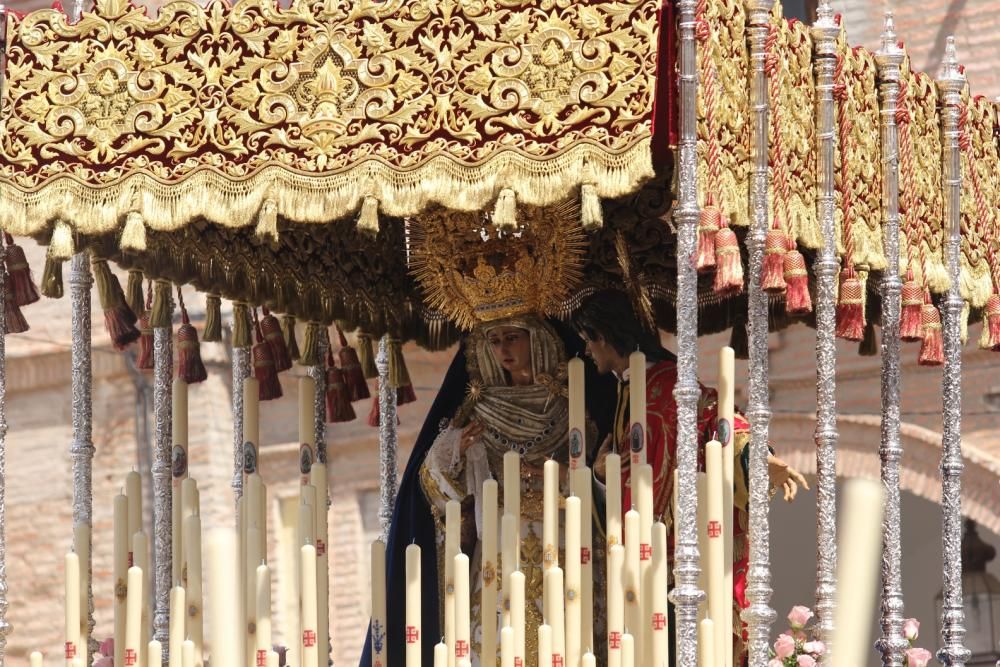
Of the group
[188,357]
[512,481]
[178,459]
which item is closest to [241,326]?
[188,357]

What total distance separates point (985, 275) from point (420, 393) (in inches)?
230

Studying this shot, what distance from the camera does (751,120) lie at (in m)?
6.63

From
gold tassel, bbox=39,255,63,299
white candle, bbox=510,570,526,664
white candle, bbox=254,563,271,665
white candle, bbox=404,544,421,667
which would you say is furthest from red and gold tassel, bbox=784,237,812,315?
gold tassel, bbox=39,255,63,299

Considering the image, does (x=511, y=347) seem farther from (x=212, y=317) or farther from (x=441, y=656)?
(x=441, y=656)

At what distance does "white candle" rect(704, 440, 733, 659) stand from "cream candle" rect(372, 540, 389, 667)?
101 cm

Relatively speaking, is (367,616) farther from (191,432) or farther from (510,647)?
(510,647)

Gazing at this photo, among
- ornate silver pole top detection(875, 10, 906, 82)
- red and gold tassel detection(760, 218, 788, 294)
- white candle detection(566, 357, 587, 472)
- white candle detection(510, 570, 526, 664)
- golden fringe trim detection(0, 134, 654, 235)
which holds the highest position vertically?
ornate silver pole top detection(875, 10, 906, 82)

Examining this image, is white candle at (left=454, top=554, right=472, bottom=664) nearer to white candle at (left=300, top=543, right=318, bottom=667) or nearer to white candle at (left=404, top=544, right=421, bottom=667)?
white candle at (left=404, top=544, right=421, bottom=667)

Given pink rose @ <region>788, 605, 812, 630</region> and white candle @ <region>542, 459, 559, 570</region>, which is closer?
white candle @ <region>542, 459, 559, 570</region>

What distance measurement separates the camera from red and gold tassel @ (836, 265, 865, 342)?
7.02 m

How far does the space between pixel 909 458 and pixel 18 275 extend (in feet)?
20.4

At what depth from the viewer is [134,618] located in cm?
698

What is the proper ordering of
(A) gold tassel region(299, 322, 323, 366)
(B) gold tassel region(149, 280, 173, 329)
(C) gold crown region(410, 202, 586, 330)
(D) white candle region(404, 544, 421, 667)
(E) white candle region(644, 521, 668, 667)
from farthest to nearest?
1. (A) gold tassel region(299, 322, 323, 366)
2. (B) gold tassel region(149, 280, 173, 329)
3. (C) gold crown region(410, 202, 586, 330)
4. (D) white candle region(404, 544, 421, 667)
5. (E) white candle region(644, 521, 668, 667)

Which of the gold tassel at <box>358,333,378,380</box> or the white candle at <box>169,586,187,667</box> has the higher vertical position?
the gold tassel at <box>358,333,378,380</box>
